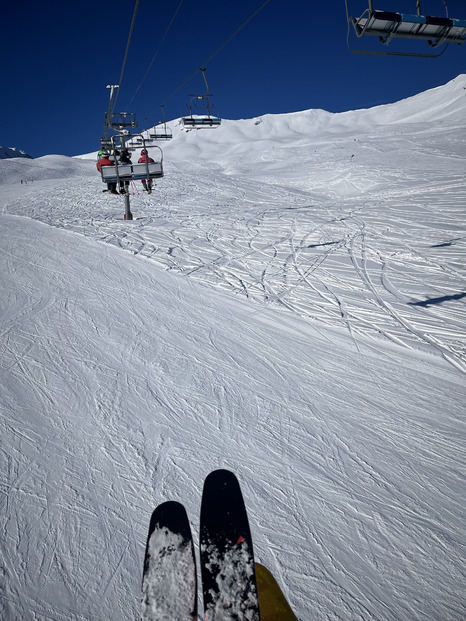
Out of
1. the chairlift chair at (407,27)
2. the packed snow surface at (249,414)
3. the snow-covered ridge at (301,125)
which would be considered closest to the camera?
the packed snow surface at (249,414)

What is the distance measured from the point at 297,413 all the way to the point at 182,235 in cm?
819

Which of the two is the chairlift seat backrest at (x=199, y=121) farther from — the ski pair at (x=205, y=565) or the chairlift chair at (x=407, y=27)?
the ski pair at (x=205, y=565)

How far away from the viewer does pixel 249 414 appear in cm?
336

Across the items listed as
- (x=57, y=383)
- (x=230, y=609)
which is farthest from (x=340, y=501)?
(x=57, y=383)

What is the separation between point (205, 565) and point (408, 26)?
5.91 m

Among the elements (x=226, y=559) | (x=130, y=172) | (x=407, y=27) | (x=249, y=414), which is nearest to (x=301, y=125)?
(x=130, y=172)

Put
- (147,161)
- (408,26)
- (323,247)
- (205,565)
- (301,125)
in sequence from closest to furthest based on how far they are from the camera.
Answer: (205,565), (408,26), (323,247), (147,161), (301,125)

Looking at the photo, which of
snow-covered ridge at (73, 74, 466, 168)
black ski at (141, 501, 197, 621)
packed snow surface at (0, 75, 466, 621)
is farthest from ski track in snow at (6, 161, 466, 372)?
snow-covered ridge at (73, 74, 466, 168)

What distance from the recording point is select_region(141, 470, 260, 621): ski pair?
1751mm

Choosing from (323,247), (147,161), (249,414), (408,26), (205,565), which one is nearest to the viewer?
(205,565)

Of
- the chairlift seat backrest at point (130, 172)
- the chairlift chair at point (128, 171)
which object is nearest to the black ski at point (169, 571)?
the chairlift chair at point (128, 171)

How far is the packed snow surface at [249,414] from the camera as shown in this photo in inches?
84.0

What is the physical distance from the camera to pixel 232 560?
191 cm

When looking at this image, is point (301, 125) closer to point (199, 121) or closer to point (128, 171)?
point (199, 121)
